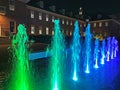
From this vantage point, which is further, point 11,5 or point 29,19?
point 29,19

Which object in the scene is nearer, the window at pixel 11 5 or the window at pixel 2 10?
the window at pixel 2 10

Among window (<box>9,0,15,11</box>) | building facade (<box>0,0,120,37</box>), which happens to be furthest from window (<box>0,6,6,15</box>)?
window (<box>9,0,15,11</box>)

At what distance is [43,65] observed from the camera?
1762cm

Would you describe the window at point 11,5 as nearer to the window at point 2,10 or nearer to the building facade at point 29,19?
the building facade at point 29,19

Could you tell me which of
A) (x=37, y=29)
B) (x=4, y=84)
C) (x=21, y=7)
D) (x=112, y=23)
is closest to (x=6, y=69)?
(x=4, y=84)

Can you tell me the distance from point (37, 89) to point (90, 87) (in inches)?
111

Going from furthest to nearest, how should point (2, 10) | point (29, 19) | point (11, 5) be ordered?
point (29, 19), point (11, 5), point (2, 10)

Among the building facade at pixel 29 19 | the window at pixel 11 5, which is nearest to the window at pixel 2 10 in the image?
the building facade at pixel 29 19

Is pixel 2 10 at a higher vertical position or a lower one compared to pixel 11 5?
lower

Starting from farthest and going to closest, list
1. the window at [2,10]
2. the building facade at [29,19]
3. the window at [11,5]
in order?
1. the window at [11,5]
2. the building facade at [29,19]
3. the window at [2,10]

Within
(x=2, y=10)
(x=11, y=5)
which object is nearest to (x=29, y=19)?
(x=11, y=5)

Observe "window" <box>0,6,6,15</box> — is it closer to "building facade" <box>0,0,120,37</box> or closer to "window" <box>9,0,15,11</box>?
"building facade" <box>0,0,120,37</box>

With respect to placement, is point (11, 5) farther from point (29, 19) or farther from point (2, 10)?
point (29, 19)

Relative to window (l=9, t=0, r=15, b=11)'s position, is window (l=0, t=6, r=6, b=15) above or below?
below
